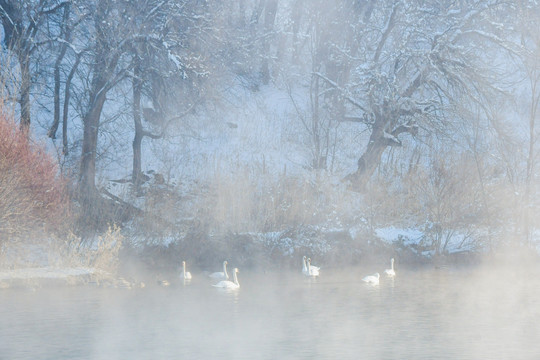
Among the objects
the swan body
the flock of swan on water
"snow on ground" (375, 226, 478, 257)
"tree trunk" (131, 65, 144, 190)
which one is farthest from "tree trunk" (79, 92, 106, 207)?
"snow on ground" (375, 226, 478, 257)

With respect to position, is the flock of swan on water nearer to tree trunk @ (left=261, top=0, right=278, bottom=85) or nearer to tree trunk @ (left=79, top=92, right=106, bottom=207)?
tree trunk @ (left=79, top=92, right=106, bottom=207)

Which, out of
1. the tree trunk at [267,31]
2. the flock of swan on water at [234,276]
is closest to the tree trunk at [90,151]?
the flock of swan on water at [234,276]

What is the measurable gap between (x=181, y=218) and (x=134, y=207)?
148 cm

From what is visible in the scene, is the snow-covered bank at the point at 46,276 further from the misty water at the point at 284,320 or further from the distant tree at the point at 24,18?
the distant tree at the point at 24,18

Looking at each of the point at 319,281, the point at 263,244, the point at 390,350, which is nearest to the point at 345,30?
the point at 263,244

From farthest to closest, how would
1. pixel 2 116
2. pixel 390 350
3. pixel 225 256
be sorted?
pixel 225 256 < pixel 2 116 < pixel 390 350

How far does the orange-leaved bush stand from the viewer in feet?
58.3

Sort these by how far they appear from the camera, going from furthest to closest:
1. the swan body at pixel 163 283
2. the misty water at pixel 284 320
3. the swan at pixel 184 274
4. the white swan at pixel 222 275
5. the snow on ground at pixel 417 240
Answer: the snow on ground at pixel 417 240 → the swan at pixel 184 274 → the white swan at pixel 222 275 → the swan body at pixel 163 283 → the misty water at pixel 284 320

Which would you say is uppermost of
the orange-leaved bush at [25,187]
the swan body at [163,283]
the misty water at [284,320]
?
the orange-leaved bush at [25,187]

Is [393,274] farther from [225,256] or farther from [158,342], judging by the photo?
[158,342]

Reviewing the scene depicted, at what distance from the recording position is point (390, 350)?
12.2 meters

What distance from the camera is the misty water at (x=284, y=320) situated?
12.2m

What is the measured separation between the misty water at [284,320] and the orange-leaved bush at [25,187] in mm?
1735

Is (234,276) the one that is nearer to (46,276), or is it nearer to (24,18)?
(46,276)
